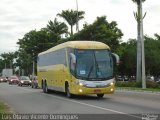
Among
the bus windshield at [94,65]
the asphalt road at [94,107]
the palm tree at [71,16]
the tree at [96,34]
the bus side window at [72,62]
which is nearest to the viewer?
the asphalt road at [94,107]

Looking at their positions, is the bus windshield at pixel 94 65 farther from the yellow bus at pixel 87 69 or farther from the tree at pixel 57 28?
the tree at pixel 57 28

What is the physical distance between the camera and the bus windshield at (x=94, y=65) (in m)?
27.5

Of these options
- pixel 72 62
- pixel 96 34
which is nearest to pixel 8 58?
pixel 96 34

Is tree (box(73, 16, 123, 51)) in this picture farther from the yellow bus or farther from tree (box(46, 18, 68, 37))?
the yellow bus

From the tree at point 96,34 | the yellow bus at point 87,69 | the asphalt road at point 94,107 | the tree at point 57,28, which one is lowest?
the asphalt road at point 94,107

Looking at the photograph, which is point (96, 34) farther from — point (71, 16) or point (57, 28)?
point (57, 28)

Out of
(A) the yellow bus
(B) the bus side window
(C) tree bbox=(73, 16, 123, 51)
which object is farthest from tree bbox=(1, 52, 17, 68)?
(B) the bus side window

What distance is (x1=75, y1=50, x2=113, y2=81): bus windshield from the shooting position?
27500 mm

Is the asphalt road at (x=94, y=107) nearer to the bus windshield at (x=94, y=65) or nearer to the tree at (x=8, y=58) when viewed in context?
the bus windshield at (x=94, y=65)

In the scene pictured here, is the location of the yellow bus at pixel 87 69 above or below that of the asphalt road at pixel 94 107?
above

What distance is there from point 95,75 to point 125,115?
9.90m

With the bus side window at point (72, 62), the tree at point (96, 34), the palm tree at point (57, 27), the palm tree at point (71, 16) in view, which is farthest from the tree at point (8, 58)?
the bus side window at point (72, 62)

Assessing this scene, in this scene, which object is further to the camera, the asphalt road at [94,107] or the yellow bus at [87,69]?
the yellow bus at [87,69]

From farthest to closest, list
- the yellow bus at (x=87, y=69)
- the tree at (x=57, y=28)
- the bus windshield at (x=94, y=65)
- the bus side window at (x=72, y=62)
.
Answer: the tree at (x=57, y=28) < the bus side window at (x=72, y=62) < the bus windshield at (x=94, y=65) < the yellow bus at (x=87, y=69)
